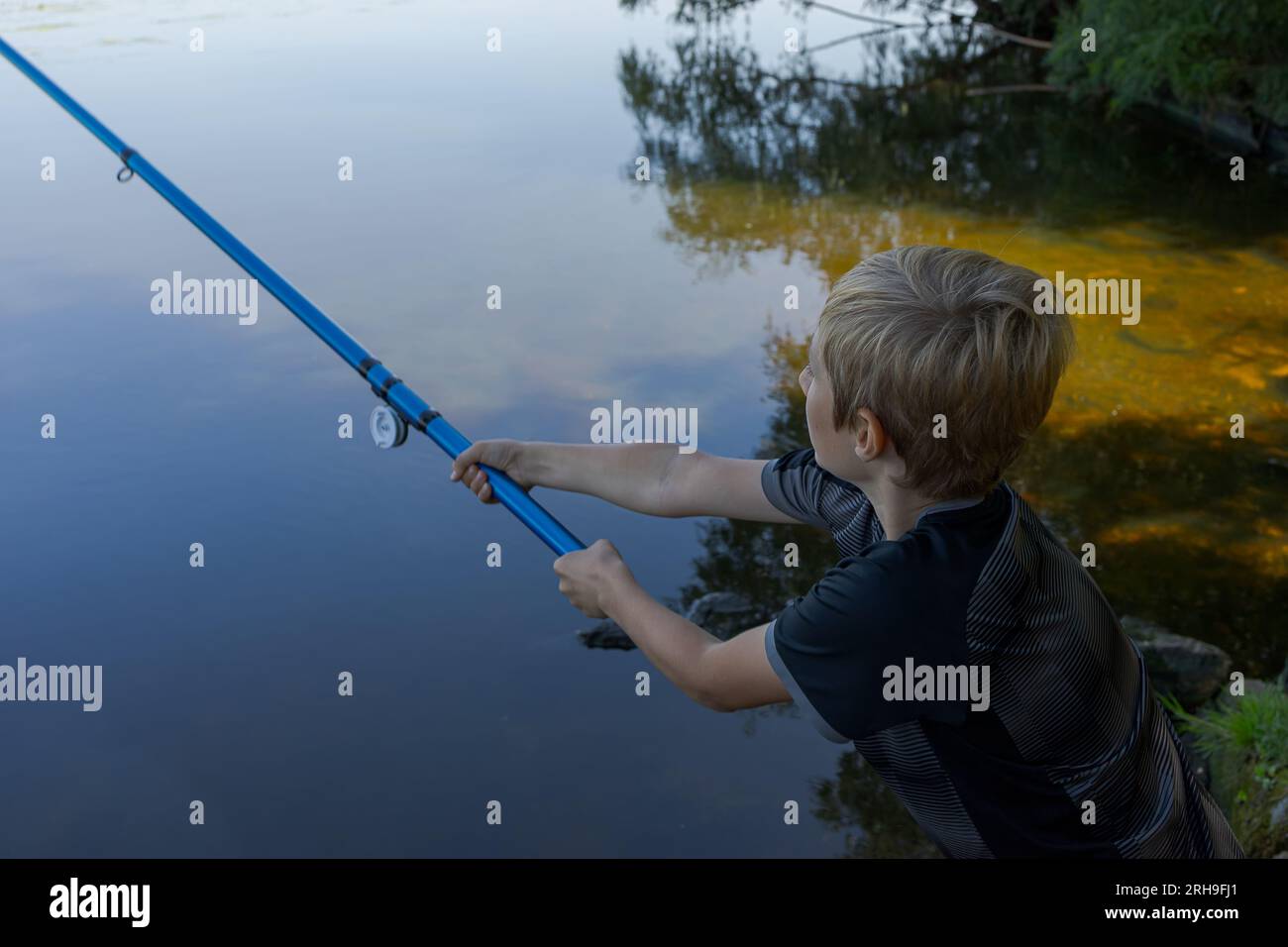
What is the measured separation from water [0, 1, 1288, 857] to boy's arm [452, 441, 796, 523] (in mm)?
1360

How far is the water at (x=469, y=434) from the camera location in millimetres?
3162

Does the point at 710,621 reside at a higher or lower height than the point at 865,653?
A: lower

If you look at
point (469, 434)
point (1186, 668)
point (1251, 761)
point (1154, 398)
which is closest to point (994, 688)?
point (1251, 761)

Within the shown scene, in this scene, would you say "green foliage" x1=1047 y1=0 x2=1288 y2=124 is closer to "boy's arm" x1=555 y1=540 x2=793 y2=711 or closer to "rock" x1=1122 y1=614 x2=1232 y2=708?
"rock" x1=1122 y1=614 x2=1232 y2=708

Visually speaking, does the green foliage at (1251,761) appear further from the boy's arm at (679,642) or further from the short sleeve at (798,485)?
the boy's arm at (679,642)

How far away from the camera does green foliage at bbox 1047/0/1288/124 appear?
6.87m

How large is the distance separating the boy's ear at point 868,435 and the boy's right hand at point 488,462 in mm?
589

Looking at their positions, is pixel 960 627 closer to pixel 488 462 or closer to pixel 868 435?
pixel 868 435

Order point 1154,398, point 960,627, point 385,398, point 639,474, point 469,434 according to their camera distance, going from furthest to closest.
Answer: point 1154,398
point 469,434
point 385,398
point 639,474
point 960,627

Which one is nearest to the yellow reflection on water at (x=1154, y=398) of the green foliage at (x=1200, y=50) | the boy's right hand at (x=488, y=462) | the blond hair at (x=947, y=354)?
the green foliage at (x=1200, y=50)

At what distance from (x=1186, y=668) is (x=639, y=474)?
2.08 m

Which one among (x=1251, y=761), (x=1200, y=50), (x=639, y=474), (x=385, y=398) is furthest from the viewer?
(x=1200, y=50)

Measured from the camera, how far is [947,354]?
1.34 m

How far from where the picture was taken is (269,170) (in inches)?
301
